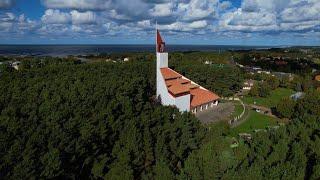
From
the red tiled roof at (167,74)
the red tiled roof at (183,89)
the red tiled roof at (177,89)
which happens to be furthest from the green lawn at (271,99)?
the red tiled roof at (177,89)

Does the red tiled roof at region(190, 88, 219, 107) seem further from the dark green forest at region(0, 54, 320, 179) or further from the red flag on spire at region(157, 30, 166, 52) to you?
the dark green forest at region(0, 54, 320, 179)

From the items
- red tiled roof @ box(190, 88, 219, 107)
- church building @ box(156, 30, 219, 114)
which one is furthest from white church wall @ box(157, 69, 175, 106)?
red tiled roof @ box(190, 88, 219, 107)

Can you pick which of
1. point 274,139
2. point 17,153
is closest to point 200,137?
point 274,139

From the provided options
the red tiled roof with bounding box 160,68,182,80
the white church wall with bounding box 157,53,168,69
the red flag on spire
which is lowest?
the red tiled roof with bounding box 160,68,182,80

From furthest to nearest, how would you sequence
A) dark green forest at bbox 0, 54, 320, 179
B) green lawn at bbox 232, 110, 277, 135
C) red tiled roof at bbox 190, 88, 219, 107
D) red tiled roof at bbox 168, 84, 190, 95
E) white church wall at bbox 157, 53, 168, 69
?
red tiled roof at bbox 190, 88, 219, 107, white church wall at bbox 157, 53, 168, 69, red tiled roof at bbox 168, 84, 190, 95, green lawn at bbox 232, 110, 277, 135, dark green forest at bbox 0, 54, 320, 179

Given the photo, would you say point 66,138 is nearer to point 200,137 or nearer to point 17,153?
point 17,153

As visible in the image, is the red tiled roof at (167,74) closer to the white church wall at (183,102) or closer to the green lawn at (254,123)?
the white church wall at (183,102)

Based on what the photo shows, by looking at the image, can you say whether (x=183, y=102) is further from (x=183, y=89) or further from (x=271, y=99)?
(x=271, y=99)
